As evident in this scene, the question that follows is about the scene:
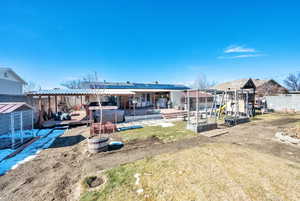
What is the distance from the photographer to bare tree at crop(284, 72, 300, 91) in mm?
32772

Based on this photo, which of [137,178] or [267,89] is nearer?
[137,178]

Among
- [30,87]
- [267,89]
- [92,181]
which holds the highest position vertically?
[30,87]

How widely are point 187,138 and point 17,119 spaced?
11.0m

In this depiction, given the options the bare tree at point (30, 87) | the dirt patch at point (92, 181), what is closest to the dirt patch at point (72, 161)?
the dirt patch at point (92, 181)

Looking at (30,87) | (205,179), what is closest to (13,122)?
(205,179)

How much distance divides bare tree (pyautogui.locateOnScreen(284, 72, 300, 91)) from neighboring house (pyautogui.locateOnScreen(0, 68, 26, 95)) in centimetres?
5356

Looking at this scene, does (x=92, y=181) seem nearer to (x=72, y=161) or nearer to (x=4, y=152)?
(x=72, y=161)

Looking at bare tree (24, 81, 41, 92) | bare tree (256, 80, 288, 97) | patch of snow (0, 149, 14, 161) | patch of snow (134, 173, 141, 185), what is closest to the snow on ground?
patch of snow (0, 149, 14, 161)

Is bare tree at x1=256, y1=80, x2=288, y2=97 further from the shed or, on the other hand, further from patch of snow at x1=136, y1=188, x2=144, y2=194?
the shed

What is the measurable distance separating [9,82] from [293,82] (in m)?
54.1

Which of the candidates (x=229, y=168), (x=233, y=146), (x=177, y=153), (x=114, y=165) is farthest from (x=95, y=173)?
(x=233, y=146)

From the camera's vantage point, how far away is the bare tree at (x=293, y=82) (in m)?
32.8

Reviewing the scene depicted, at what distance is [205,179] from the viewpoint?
327 cm

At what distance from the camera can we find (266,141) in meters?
6.11
